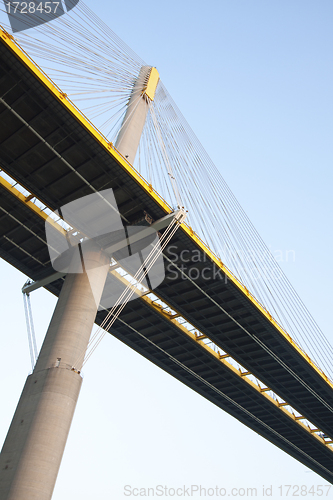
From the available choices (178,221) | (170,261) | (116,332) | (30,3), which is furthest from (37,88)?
(116,332)

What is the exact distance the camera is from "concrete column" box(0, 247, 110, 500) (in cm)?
1989

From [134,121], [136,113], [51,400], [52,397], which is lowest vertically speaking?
[51,400]

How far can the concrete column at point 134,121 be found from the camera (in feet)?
95.3

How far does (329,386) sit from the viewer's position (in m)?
44.6

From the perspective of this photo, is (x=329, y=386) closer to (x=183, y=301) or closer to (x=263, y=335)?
(x=263, y=335)

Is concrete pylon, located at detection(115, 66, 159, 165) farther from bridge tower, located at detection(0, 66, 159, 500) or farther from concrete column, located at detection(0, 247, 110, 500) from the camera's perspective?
concrete column, located at detection(0, 247, 110, 500)

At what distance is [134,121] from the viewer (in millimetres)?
30672

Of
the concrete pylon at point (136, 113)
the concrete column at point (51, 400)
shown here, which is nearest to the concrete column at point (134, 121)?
the concrete pylon at point (136, 113)

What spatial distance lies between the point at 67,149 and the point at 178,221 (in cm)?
760

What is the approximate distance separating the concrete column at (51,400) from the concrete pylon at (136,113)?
298 inches

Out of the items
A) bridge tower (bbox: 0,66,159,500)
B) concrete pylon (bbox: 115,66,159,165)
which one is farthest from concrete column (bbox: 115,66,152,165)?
bridge tower (bbox: 0,66,159,500)

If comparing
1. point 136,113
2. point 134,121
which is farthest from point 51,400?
point 136,113

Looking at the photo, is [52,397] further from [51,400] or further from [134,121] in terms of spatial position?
[134,121]

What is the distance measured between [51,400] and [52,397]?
0.15 m
